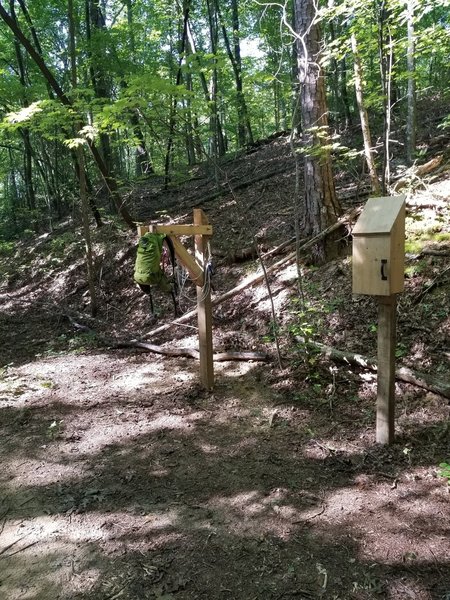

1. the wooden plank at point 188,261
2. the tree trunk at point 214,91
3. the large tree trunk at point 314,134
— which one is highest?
the tree trunk at point 214,91

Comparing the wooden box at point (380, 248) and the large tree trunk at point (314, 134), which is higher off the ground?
the large tree trunk at point (314, 134)

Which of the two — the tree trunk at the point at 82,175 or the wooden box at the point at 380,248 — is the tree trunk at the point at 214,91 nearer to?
the tree trunk at the point at 82,175

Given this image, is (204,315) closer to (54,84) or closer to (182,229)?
(182,229)

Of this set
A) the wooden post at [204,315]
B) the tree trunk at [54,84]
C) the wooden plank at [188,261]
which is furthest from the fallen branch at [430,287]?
the tree trunk at [54,84]

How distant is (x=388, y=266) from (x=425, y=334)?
1.76 metres

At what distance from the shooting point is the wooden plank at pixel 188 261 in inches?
187

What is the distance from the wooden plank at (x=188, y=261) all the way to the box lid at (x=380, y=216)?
6.90 ft

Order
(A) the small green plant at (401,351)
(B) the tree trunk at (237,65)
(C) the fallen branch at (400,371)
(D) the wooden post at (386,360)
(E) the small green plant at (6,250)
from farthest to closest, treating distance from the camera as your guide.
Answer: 1. (B) the tree trunk at (237,65)
2. (E) the small green plant at (6,250)
3. (A) the small green plant at (401,351)
4. (C) the fallen branch at (400,371)
5. (D) the wooden post at (386,360)

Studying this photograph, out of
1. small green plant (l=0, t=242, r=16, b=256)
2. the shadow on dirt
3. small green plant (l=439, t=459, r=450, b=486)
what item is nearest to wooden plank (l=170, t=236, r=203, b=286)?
the shadow on dirt

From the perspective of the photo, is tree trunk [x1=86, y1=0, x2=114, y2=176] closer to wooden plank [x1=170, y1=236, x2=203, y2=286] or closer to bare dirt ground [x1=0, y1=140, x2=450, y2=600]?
wooden plank [x1=170, y1=236, x2=203, y2=286]

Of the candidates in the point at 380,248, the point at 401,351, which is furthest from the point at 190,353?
the point at 380,248

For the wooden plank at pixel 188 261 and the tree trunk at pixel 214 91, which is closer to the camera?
the wooden plank at pixel 188 261

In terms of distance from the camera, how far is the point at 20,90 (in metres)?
10.1

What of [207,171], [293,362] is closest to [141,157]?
[207,171]
